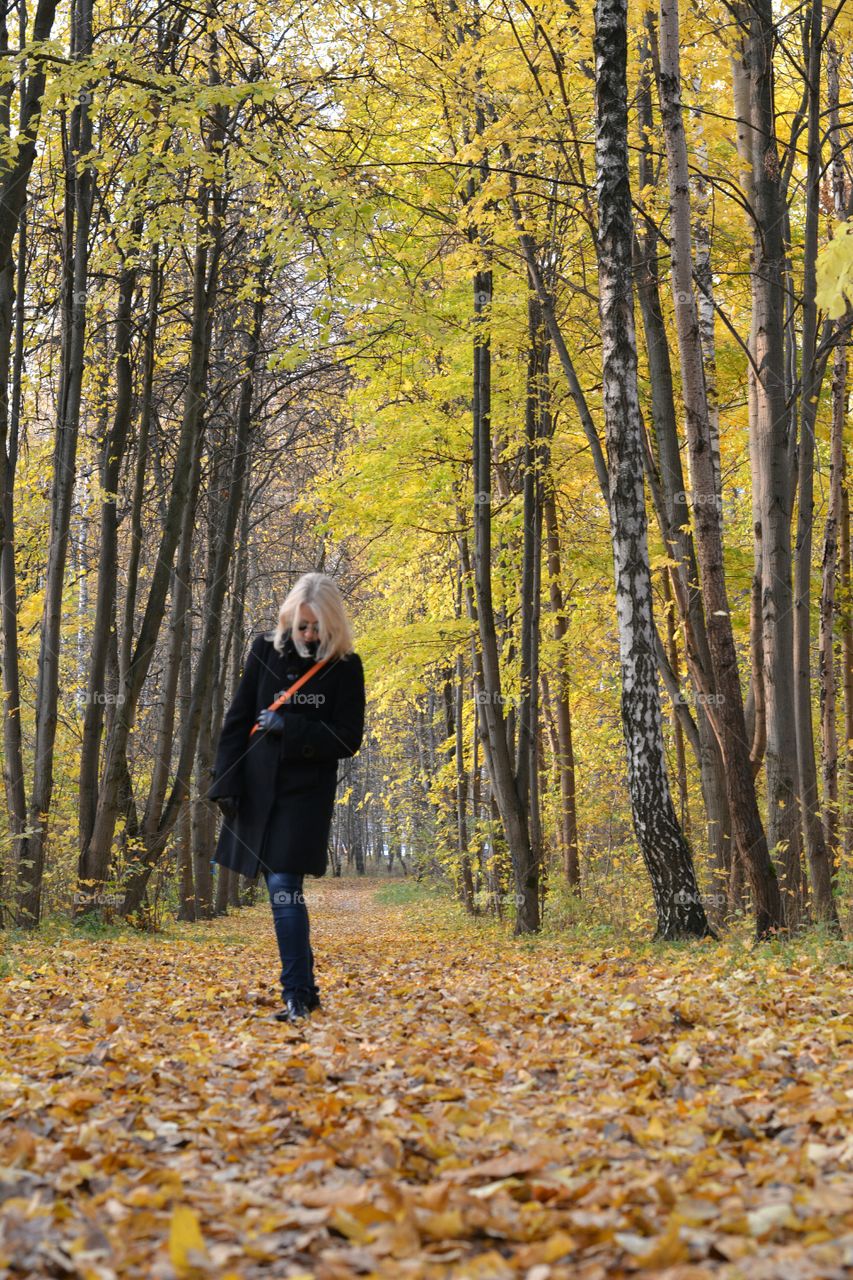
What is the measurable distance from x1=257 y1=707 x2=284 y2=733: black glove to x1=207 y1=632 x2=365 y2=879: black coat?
2 cm

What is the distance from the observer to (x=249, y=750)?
5.85 meters

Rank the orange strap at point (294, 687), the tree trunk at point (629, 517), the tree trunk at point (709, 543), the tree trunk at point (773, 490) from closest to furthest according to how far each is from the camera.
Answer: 1. the orange strap at point (294, 687)
2. the tree trunk at point (709, 543)
3. the tree trunk at point (629, 517)
4. the tree trunk at point (773, 490)

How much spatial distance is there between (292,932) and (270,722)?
42.3 inches

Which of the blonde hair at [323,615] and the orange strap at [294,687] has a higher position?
the blonde hair at [323,615]

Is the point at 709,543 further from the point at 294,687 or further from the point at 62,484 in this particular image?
the point at 62,484

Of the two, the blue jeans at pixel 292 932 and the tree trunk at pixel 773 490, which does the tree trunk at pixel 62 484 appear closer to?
the blue jeans at pixel 292 932

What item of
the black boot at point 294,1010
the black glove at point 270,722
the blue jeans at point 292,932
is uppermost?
the black glove at point 270,722

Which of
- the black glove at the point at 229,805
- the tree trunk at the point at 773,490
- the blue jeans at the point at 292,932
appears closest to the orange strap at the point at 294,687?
the black glove at the point at 229,805

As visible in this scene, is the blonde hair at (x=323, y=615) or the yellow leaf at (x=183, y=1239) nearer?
the yellow leaf at (x=183, y=1239)

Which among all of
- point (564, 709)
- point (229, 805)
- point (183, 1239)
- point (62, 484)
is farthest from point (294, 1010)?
point (564, 709)

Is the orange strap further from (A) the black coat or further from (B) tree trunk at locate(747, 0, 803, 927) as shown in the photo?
(B) tree trunk at locate(747, 0, 803, 927)

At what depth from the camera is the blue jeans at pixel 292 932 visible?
18.6 feet

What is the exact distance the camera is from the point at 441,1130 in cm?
364

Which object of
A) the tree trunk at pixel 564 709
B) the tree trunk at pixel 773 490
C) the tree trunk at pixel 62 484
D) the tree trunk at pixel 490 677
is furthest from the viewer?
the tree trunk at pixel 564 709
